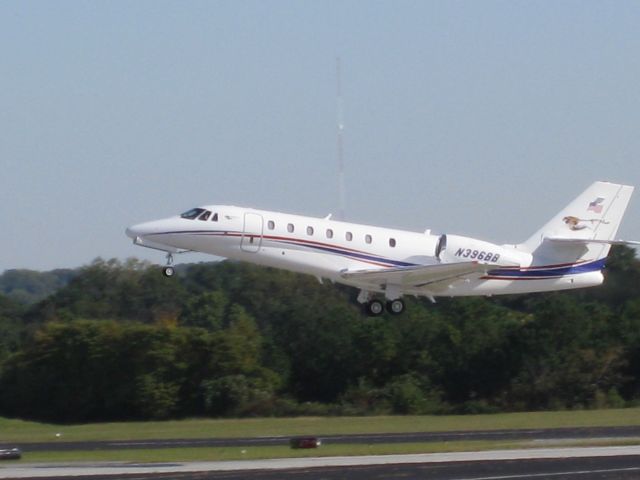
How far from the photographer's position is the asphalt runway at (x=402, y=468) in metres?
24.8

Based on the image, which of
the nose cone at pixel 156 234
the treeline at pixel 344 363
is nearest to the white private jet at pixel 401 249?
the nose cone at pixel 156 234

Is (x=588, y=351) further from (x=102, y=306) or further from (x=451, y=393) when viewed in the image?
(x=102, y=306)

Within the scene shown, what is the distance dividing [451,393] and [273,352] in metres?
9.34

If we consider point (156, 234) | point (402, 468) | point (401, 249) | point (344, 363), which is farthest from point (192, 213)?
point (344, 363)

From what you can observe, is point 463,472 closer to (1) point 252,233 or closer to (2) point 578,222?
(1) point 252,233

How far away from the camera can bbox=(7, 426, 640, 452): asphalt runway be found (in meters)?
36.4

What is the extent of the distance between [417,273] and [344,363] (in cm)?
2604

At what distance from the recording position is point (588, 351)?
58.0m

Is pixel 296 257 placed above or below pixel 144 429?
above

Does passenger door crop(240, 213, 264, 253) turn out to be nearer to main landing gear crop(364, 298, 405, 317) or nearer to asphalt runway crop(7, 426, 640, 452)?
main landing gear crop(364, 298, 405, 317)

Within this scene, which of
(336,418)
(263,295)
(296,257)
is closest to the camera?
(296,257)

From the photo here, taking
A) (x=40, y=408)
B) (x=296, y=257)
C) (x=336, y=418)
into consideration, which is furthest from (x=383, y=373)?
(x=296, y=257)

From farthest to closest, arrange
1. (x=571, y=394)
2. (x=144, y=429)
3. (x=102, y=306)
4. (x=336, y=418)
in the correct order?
(x=102, y=306) < (x=571, y=394) < (x=336, y=418) < (x=144, y=429)

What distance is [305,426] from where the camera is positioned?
4722 centimetres
